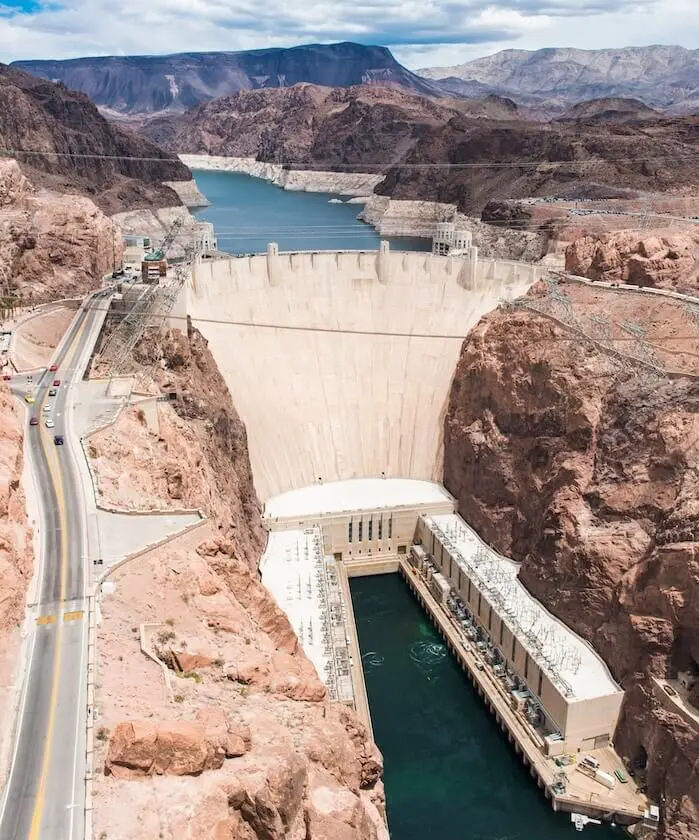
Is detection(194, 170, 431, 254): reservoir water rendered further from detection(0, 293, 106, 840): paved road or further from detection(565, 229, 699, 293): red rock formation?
detection(0, 293, 106, 840): paved road

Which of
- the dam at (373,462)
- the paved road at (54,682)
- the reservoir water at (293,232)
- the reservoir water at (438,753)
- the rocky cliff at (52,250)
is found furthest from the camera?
the reservoir water at (293,232)

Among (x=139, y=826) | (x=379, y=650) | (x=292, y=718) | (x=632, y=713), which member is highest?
(x=139, y=826)

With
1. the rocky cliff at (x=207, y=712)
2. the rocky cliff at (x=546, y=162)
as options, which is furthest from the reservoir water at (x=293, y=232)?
the rocky cliff at (x=207, y=712)

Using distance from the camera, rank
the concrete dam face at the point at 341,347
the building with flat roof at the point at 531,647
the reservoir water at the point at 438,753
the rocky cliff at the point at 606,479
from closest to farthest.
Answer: the reservoir water at the point at 438,753, the rocky cliff at the point at 606,479, the building with flat roof at the point at 531,647, the concrete dam face at the point at 341,347

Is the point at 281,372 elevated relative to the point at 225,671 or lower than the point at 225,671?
lower

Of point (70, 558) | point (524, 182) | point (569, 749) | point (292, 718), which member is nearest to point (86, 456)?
point (70, 558)

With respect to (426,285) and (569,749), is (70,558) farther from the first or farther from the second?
(426,285)

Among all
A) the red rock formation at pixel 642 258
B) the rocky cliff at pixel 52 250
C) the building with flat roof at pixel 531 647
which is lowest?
the building with flat roof at pixel 531 647

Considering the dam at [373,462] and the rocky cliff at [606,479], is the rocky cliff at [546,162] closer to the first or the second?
the dam at [373,462]
